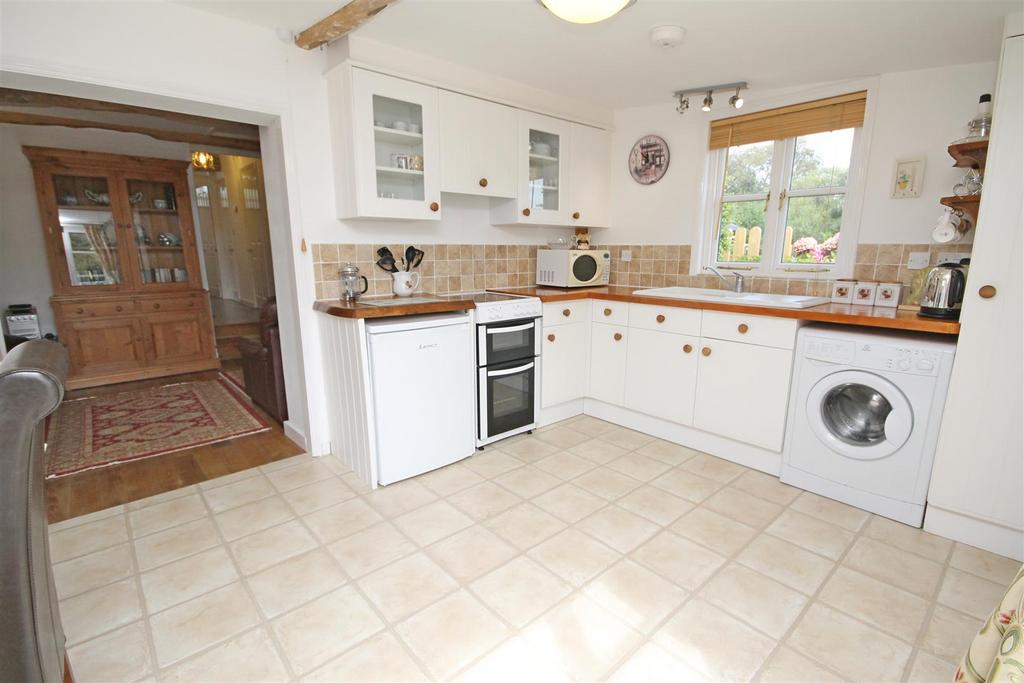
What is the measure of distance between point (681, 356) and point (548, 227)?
5.04 ft

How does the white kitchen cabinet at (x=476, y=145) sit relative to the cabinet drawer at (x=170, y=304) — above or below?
above

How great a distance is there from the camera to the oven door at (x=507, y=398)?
281 cm

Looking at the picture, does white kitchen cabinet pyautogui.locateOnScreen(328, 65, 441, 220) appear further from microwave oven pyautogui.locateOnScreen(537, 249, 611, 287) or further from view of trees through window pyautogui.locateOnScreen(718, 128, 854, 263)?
view of trees through window pyautogui.locateOnScreen(718, 128, 854, 263)

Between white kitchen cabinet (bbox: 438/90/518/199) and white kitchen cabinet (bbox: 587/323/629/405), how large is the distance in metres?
1.13

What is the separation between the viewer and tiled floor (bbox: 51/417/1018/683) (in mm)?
1419

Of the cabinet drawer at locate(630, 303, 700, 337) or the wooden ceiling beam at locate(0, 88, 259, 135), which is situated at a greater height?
the wooden ceiling beam at locate(0, 88, 259, 135)

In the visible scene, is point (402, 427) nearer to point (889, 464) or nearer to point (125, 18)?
point (125, 18)

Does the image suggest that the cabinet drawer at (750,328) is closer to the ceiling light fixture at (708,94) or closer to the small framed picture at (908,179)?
the small framed picture at (908,179)

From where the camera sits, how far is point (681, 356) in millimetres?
2822

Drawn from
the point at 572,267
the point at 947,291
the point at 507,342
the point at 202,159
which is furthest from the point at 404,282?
the point at 202,159

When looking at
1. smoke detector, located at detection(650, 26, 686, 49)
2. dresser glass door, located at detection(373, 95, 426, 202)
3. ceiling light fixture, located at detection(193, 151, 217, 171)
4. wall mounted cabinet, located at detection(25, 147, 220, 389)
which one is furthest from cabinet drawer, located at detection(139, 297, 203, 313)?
smoke detector, located at detection(650, 26, 686, 49)

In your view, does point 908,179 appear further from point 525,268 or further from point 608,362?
point 525,268

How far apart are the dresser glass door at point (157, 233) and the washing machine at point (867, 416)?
519 centimetres

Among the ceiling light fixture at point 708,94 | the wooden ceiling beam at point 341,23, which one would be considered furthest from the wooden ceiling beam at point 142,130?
the ceiling light fixture at point 708,94
